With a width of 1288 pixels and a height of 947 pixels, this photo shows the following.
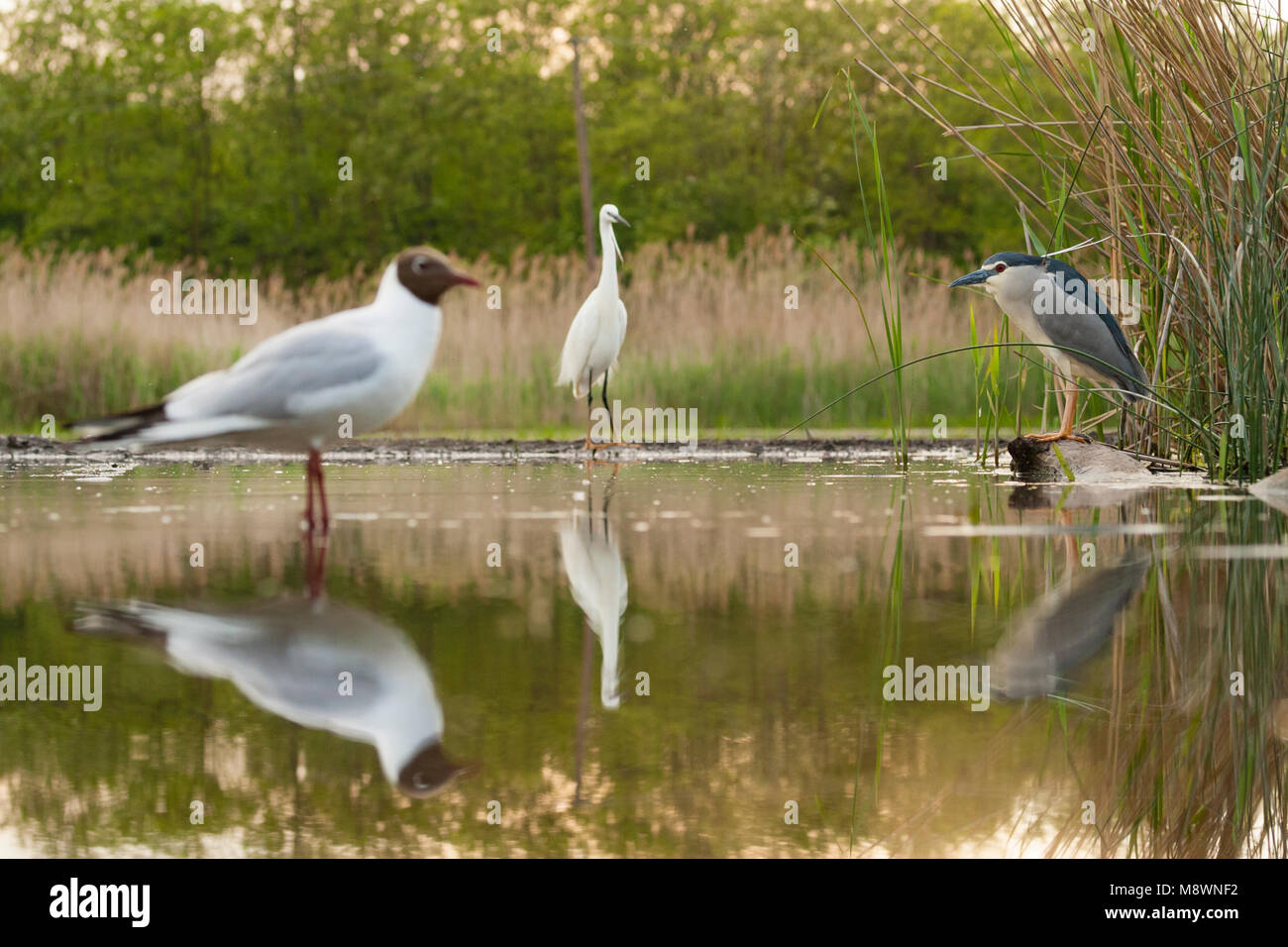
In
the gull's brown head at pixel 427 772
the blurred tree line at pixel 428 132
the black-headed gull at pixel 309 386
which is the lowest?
the gull's brown head at pixel 427 772

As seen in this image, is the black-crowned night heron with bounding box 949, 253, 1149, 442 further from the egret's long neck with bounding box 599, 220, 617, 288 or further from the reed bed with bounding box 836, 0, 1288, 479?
the egret's long neck with bounding box 599, 220, 617, 288

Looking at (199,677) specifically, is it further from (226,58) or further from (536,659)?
(226,58)

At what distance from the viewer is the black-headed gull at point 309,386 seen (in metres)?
4.64

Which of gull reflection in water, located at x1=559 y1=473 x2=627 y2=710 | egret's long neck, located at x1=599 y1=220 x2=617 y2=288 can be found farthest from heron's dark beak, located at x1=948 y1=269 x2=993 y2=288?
egret's long neck, located at x1=599 y1=220 x2=617 y2=288

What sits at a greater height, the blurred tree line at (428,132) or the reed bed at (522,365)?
the blurred tree line at (428,132)

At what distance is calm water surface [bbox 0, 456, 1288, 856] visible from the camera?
2.01 m

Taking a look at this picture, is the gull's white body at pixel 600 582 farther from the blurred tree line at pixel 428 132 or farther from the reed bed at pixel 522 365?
the blurred tree line at pixel 428 132

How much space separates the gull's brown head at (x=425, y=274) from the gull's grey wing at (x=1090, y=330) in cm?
314

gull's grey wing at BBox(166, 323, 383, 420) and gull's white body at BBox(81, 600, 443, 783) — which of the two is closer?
gull's white body at BBox(81, 600, 443, 783)

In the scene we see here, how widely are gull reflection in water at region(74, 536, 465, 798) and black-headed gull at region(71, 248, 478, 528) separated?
2.86 ft

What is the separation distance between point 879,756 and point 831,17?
35.1 metres

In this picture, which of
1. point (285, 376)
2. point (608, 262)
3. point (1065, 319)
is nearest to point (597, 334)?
point (608, 262)

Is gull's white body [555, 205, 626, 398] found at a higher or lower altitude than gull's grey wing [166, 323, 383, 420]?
higher

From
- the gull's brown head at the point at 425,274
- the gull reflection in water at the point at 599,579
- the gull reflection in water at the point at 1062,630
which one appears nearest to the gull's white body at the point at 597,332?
the gull reflection in water at the point at 599,579
